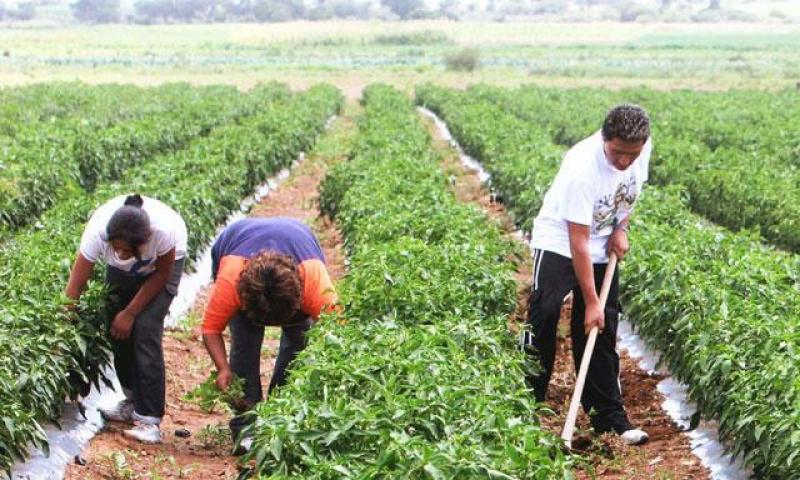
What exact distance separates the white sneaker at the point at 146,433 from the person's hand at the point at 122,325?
584 mm

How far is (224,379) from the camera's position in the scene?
5.87 m

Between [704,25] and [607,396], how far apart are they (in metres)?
131

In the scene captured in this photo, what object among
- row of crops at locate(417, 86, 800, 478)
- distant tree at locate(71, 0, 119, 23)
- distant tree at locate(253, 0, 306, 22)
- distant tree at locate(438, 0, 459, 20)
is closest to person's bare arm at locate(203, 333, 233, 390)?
row of crops at locate(417, 86, 800, 478)

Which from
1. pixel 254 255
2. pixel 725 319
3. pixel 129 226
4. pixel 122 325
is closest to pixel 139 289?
pixel 122 325

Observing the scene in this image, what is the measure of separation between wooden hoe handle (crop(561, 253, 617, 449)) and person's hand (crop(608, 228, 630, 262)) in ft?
0.10

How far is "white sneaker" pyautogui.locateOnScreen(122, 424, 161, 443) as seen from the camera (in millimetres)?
6633

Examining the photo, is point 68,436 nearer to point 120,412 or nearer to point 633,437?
point 120,412

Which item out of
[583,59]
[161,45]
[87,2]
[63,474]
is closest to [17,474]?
[63,474]

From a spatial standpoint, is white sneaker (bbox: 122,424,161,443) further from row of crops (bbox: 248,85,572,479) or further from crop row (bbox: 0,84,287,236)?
crop row (bbox: 0,84,287,236)

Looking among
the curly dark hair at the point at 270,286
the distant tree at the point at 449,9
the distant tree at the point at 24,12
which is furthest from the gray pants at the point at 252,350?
the distant tree at the point at 24,12

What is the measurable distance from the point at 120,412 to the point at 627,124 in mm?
3685

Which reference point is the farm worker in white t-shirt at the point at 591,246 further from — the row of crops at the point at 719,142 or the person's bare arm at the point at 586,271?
the row of crops at the point at 719,142

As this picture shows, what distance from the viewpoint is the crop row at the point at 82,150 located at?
12039mm

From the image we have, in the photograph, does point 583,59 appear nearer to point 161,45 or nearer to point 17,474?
point 161,45
